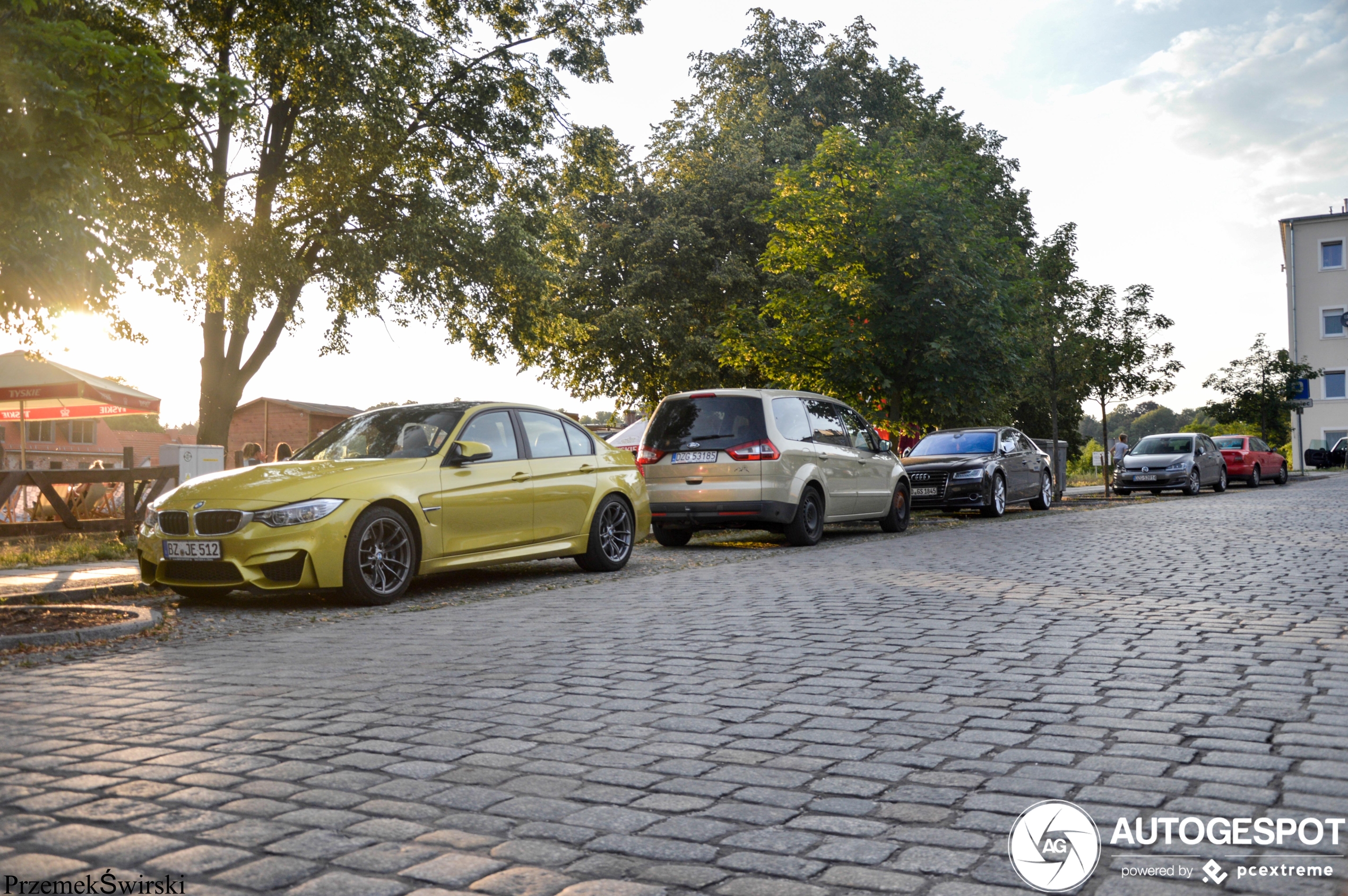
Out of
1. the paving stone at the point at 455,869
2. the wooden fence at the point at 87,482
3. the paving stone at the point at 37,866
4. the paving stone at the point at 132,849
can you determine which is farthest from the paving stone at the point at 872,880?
the wooden fence at the point at 87,482

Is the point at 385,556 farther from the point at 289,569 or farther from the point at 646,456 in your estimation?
the point at 646,456

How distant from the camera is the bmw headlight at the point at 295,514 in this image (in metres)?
9.06

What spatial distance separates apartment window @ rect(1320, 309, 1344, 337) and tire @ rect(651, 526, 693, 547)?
63.7 meters

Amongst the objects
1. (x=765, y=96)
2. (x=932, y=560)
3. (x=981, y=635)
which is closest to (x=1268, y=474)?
(x=765, y=96)

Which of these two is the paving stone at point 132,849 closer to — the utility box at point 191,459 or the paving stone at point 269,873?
the paving stone at point 269,873

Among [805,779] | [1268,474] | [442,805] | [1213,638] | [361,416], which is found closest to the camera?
[442,805]

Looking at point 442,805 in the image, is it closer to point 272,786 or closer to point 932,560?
point 272,786

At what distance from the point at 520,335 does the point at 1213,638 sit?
18.6m

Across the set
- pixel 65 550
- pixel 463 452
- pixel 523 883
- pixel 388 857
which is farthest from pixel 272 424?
pixel 523 883

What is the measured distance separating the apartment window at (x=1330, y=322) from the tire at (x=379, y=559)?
69.9 meters

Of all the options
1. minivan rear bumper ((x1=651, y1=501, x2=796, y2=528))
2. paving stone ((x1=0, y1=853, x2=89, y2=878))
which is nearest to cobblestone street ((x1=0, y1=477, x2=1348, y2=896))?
paving stone ((x1=0, y1=853, x2=89, y2=878))

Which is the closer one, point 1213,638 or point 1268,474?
Result: point 1213,638

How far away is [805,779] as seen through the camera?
407 cm

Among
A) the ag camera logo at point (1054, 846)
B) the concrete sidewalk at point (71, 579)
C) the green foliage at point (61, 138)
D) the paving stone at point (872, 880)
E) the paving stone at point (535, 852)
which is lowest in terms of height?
the ag camera logo at point (1054, 846)
